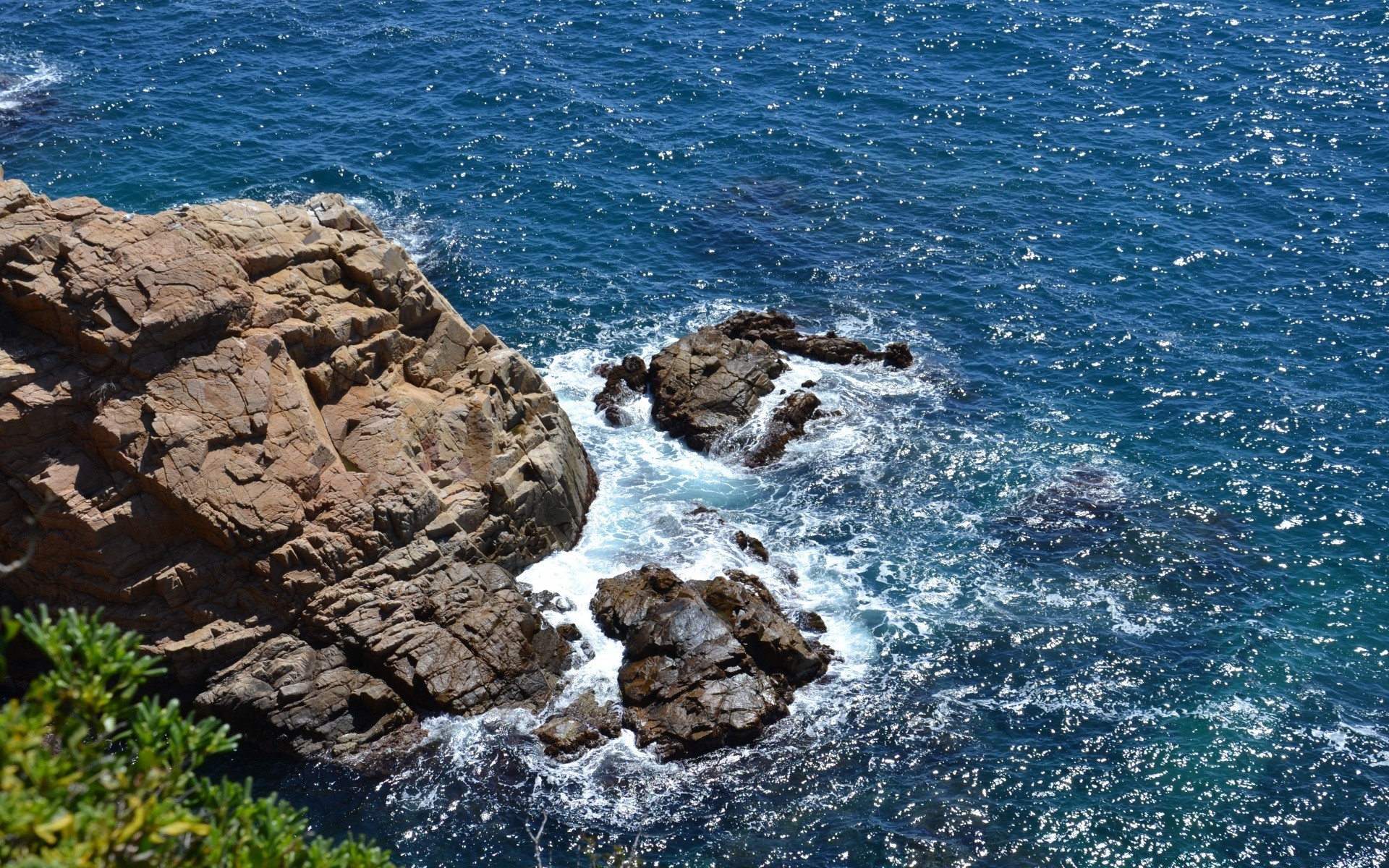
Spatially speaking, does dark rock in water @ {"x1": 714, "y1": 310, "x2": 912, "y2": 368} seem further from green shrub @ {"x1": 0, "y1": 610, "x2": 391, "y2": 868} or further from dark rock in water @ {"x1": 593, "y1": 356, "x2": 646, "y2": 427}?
green shrub @ {"x1": 0, "y1": 610, "x2": 391, "y2": 868}

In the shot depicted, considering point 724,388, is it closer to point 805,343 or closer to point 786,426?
point 786,426

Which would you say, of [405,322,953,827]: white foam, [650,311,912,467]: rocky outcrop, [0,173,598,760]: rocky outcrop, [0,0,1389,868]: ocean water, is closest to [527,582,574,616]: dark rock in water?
[405,322,953,827]: white foam

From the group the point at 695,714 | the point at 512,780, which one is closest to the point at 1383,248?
the point at 695,714

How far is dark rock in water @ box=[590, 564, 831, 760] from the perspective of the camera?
43156 mm

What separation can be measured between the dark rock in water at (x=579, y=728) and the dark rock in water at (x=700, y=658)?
75 cm

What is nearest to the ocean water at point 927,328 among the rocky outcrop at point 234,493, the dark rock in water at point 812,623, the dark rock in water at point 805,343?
the dark rock in water at point 812,623

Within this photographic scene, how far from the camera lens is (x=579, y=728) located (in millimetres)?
43156

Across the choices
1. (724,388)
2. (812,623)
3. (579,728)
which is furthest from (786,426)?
(579,728)

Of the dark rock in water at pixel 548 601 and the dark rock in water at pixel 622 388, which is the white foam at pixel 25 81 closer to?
the dark rock in water at pixel 622 388

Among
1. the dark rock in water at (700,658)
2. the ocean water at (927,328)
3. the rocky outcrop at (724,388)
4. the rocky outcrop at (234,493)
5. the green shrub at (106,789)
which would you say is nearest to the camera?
the green shrub at (106,789)

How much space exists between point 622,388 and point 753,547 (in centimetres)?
1350

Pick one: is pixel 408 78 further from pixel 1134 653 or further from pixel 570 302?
pixel 1134 653

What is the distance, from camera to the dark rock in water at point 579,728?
4231cm

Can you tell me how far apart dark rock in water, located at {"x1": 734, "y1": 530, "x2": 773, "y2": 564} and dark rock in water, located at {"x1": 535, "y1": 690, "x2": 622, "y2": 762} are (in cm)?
1065
